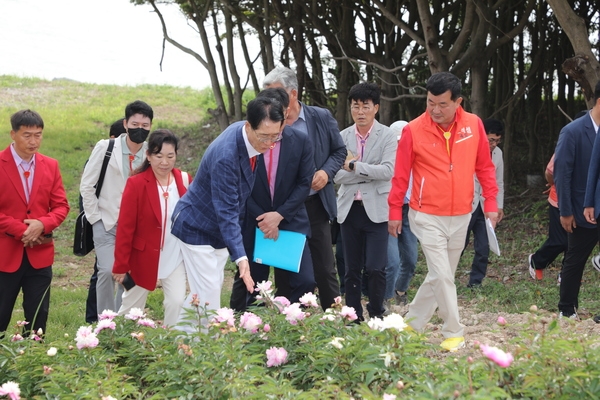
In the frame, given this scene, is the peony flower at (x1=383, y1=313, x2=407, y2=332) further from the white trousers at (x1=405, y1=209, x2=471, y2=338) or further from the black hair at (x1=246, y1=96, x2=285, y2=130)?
the white trousers at (x1=405, y1=209, x2=471, y2=338)

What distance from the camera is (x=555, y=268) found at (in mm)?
9328

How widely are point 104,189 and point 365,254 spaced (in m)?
2.31

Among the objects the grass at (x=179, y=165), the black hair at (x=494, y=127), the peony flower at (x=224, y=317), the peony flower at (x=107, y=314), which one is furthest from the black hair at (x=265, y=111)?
the black hair at (x=494, y=127)

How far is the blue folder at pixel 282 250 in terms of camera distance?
5.64 meters

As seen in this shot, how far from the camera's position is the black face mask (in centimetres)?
638

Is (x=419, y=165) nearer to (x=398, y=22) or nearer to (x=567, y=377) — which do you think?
(x=567, y=377)

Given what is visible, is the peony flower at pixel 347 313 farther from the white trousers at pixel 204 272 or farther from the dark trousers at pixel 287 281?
the dark trousers at pixel 287 281

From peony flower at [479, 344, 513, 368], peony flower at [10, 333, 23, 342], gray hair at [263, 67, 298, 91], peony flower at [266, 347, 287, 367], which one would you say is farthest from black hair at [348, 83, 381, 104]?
peony flower at [479, 344, 513, 368]

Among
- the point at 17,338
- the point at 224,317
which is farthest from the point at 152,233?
the point at 224,317

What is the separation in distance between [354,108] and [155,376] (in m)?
3.69

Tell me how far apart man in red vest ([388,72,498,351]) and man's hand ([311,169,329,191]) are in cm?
52

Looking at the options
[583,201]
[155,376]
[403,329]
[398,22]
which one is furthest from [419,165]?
[398,22]

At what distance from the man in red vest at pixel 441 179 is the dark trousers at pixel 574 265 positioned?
1424 millimetres

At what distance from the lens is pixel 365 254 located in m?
6.98
